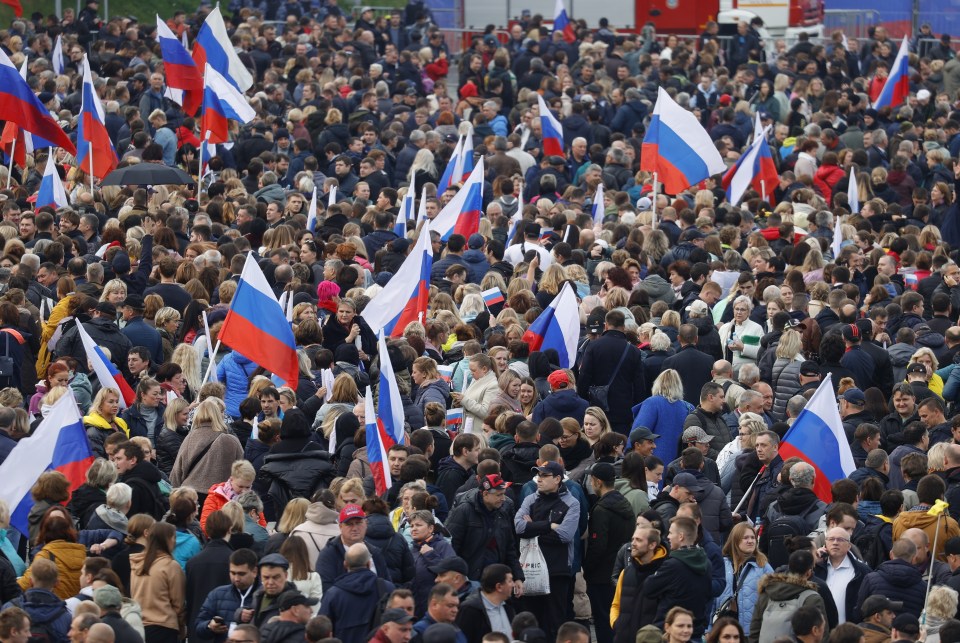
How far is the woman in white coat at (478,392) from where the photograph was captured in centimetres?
Result: 1353

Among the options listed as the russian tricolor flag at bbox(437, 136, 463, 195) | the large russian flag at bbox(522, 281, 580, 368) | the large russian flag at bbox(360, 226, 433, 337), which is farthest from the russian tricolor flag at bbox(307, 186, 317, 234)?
the large russian flag at bbox(522, 281, 580, 368)

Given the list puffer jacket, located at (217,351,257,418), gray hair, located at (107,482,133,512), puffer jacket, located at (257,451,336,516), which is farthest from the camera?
puffer jacket, located at (217,351,257,418)

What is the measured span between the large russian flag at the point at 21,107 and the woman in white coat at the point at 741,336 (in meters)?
8.71

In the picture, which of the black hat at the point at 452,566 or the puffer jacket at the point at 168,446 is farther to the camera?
the puffer jacket at the point at 168,446

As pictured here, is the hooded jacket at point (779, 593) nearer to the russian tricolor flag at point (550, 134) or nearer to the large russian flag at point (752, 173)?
the large russian flag at point (752, 173)

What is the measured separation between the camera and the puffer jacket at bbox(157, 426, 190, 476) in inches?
502

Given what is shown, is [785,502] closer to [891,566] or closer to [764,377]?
[891,566]

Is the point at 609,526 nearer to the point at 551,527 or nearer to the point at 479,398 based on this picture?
the point at 551,527

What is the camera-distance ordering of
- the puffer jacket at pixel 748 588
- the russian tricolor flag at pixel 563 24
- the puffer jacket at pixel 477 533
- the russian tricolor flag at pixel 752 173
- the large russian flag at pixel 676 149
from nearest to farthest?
the puffer jacket at pixel 748 588, the puffer jacket at pixel 477 533, the large russian flag at pixel 676 149, the russian tricolor flag at pixel 752 173, the russian tricolor flag at pixel 563 24

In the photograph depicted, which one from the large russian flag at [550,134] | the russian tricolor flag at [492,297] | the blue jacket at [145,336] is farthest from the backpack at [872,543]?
the large russian flag at [550,134]

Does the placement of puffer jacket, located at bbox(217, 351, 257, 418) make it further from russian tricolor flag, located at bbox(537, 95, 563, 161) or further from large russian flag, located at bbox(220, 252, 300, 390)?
russian tricolor flag, located at bbox(537, 95, 563, 161)

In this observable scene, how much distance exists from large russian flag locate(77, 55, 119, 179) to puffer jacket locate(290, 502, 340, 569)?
10524 millimetres

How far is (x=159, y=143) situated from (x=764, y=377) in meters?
11.2

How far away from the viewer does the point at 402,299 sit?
49.2 ft
